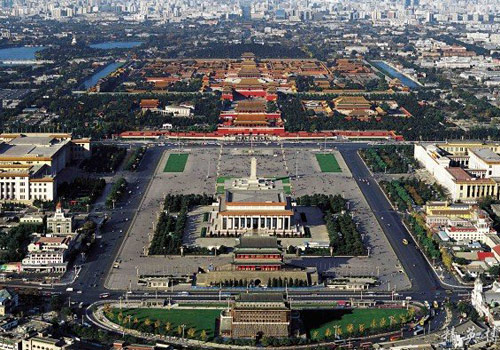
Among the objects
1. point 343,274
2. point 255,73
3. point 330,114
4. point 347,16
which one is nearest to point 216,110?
point 330,114

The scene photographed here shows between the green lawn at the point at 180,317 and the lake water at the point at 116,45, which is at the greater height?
the lake water at the point at 116,45

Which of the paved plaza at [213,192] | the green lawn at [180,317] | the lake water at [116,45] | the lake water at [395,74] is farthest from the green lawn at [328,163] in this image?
the lake water at [116,45]

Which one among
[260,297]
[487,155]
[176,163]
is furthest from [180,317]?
[487,155]

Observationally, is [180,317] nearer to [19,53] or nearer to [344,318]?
[344,318]

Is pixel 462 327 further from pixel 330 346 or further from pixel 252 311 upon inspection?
pixel 252 311

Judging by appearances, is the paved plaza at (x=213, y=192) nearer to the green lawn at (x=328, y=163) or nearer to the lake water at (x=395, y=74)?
the green lawn at (x=328, y=163)

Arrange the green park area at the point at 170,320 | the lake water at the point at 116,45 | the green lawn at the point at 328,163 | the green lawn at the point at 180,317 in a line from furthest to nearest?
the lake water at the point at 116,45, the green lawn at the point at 328,163, the green lawn at the point at 180,317, the green park area at the point at 170,320
